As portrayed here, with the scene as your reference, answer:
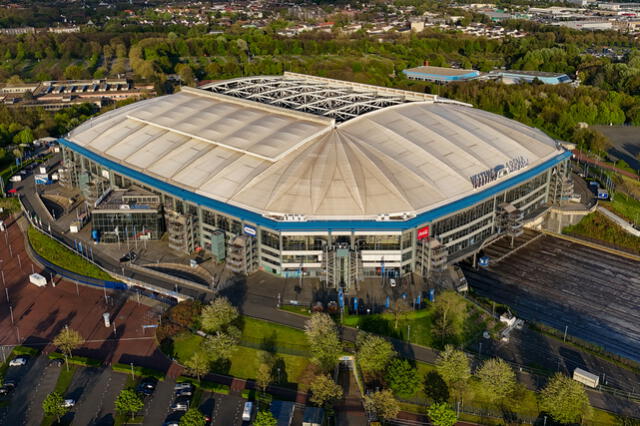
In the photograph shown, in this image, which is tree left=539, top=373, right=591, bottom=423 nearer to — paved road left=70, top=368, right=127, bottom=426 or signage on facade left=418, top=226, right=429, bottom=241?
signage on facade left=418, top=226, right=429, bottom=241

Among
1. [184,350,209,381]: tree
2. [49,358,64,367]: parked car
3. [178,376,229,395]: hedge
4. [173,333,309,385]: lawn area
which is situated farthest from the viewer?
[49,358,64,367]: parked car

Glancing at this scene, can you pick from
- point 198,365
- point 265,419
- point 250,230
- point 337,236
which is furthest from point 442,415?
point 250,230

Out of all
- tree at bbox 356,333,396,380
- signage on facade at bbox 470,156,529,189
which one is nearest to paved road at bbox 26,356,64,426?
tree at bbox 356,333,396,380

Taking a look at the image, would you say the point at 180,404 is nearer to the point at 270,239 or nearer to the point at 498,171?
the point at 270,239

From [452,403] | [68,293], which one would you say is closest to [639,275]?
[452,403]

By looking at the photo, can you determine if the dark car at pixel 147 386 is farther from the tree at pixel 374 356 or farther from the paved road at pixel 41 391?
the tree at pixel 374 356

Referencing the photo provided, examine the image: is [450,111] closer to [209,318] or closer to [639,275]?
[639,275]
